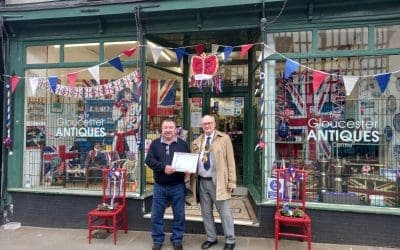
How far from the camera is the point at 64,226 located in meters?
7.10

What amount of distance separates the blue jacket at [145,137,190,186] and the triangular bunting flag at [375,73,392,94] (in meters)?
3.24

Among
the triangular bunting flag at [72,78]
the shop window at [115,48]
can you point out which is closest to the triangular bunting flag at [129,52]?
the shop window at [115,48]

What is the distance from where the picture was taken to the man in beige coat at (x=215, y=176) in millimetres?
5578

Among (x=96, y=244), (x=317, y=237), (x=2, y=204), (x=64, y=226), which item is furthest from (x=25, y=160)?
(x=317, y=237)

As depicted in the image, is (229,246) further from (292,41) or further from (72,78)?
(72,78)

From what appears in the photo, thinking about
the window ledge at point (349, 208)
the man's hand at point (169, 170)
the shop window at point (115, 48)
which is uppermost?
the shop window at point (115, 48)

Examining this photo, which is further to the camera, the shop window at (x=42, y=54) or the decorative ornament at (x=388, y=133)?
the shop window at (x=42, y=54)

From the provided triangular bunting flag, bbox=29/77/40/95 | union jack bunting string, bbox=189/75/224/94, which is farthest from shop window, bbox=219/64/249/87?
triangular bunting flag, bbox=29/77/40/95

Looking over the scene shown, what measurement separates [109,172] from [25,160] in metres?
2.09

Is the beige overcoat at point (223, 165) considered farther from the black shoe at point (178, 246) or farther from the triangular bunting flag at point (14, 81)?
the triangular bunting flag at point (14, 81)

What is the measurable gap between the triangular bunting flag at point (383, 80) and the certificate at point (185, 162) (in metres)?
3.15

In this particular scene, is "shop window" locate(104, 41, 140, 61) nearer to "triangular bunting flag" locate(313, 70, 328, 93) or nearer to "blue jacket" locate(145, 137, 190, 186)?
"blue jacket" locate(145, 137, 190, 186)

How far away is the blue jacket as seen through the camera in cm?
561

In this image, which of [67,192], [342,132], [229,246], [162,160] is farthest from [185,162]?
[67,192]
